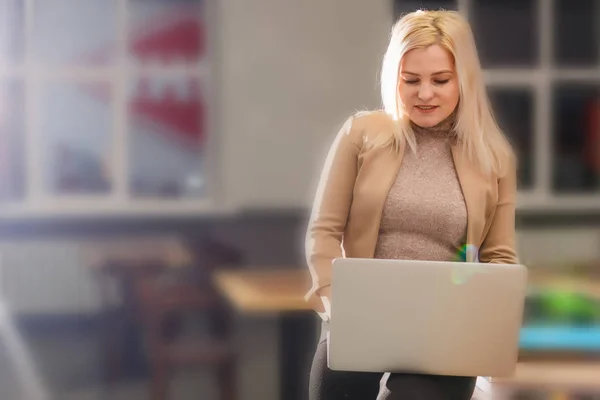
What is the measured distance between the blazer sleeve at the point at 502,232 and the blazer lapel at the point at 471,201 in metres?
0.04

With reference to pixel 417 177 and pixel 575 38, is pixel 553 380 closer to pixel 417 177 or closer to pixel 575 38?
pixel 417 177

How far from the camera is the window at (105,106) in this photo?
2.53 metres

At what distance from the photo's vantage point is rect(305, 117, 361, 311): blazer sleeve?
1.55 meters

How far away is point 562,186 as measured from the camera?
2.71 metres

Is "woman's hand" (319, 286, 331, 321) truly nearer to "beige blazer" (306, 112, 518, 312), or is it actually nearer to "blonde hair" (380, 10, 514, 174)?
"beige blazer" (306, 112, 518, 312)

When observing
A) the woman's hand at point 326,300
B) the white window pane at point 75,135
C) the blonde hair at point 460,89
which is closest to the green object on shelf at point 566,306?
the blonde hair at point 460,89

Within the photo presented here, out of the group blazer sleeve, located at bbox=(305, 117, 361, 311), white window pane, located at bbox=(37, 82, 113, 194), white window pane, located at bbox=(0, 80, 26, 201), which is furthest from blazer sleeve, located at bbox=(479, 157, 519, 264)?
white window pane, located at bbox=(0, 80, 26, 201)

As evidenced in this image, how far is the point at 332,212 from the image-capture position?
1560mm

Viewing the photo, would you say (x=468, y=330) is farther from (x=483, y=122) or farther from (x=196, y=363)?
(x=196, y=363)

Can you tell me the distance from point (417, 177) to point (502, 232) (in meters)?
0.21

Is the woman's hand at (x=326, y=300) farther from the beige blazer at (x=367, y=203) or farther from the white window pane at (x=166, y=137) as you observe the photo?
the white window pane at (x=166, y=137)

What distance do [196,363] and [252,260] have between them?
1.40 feet

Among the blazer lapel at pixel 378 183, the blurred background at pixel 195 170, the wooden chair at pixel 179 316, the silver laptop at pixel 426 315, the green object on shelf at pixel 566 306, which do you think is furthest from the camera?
the wooden chair at pixel 179 316

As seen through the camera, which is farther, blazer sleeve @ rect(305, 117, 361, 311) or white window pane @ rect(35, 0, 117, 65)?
white window pane @ rect(35, 0, 117, 65)
